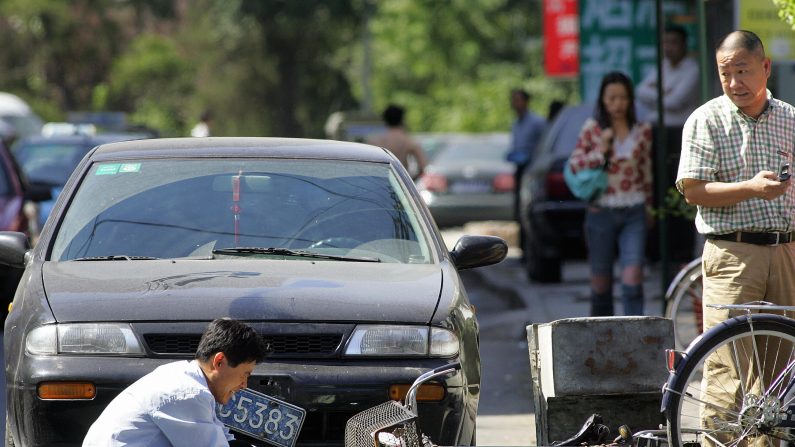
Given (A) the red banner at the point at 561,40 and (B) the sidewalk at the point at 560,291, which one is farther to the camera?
(A) the red banner at the point at 561,40

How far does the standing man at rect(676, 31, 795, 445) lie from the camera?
5977mm

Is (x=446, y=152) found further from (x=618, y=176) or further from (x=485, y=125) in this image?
(x=485, y=125)

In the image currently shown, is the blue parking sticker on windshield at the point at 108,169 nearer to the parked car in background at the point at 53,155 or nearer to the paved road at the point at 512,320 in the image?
the paved road at the point at 512,320

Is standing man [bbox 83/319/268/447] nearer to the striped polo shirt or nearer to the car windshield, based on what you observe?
the car windshield

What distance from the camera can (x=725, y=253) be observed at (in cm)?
604

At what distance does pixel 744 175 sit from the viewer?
6.00m

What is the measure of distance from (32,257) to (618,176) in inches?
180

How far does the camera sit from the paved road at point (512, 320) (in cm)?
811

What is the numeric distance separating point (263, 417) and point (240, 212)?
4.84 feet

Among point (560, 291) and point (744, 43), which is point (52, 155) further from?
point (744, 43)

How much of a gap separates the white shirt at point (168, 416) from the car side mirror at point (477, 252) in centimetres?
205

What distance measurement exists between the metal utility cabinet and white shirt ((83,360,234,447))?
5.18ft

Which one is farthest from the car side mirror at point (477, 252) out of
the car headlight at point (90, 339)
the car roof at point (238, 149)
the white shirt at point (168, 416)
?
the white shirt at point (168, 416)

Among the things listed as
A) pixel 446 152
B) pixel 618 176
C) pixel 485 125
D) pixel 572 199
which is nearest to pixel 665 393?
pixel 618 176
